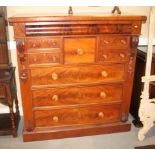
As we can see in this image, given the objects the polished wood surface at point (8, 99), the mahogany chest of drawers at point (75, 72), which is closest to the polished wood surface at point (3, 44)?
the polished wood surface at point (8, 99)

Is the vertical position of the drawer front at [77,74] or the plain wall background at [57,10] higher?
the plain wall background at [57,10]

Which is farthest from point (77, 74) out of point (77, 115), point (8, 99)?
point (8, 99)

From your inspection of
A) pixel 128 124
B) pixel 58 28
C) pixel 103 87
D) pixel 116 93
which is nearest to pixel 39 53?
pixel 58 28

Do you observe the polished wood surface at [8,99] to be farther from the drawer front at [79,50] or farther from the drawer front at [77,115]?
the drawer front at [79,50]

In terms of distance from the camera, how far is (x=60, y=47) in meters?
1.63

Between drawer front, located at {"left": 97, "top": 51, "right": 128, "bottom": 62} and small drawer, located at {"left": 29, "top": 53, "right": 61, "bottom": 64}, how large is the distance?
1.23 feet

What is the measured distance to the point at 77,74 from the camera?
1754 mm

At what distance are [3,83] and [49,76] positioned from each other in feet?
1.33

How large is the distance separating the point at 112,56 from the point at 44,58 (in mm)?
592

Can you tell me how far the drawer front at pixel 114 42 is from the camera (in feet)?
5.52

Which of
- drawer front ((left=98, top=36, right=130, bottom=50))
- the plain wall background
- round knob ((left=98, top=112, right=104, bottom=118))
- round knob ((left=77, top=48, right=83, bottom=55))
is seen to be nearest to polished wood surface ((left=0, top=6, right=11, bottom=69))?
the plain wall background

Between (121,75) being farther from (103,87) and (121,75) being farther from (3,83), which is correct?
(3,83)

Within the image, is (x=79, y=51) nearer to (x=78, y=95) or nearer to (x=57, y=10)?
(x=78, y=95)

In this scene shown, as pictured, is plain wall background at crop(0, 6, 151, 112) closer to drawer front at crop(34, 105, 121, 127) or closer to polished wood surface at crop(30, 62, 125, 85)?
polished wood surface at crop(30, 62, 125, 85)
